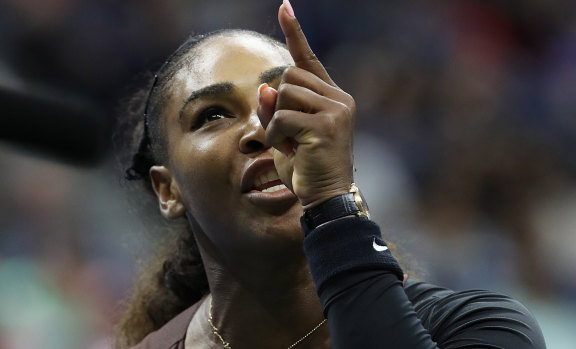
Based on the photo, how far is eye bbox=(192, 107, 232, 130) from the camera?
70.2 inches

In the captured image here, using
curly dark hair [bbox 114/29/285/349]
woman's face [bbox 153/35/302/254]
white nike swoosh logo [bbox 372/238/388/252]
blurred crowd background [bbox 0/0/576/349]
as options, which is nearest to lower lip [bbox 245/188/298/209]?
woman's face [bbox 153/35/302/254]

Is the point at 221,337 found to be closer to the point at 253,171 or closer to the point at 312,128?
the point at 253,171

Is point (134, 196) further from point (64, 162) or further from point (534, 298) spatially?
point (534, 298)

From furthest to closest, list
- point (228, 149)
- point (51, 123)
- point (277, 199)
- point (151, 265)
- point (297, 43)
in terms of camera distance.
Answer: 1. point (51, 123)
2. point (151, 265)
3. point (228, 149)
4. point (277, 199)
5. point (297, 43)

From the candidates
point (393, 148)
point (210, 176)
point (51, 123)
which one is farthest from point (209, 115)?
point (393, 148)

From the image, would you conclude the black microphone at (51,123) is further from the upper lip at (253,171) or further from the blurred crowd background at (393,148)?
the upper lip at (253,171)

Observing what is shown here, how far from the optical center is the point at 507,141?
3.29 m

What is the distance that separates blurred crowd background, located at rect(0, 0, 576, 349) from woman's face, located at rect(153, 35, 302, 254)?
1122mm

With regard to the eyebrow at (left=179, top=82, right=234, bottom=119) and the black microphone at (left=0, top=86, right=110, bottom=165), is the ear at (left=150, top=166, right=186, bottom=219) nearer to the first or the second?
the eyebrow at (left=179, top=82, right=234, bottom=119)

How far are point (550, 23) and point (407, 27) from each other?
0.74m

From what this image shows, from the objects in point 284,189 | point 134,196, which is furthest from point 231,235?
Answer: point 134,196

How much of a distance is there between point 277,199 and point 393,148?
183cm

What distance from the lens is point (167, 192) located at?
2074mm

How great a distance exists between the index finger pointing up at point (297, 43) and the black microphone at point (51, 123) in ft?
6.54
